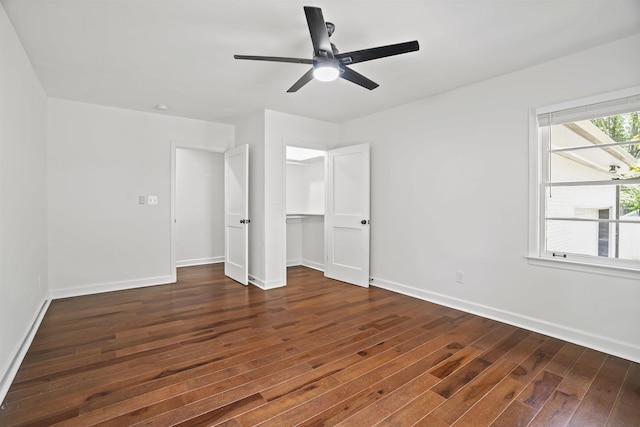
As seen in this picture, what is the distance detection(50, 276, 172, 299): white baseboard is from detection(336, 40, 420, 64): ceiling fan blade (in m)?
4.08

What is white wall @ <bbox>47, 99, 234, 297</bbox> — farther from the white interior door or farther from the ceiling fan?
the ceiling fan

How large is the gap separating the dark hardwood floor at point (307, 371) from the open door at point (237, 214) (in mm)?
1212

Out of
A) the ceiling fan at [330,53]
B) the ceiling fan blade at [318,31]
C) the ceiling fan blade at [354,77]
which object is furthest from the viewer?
the ceiling fan blade at [354,77]

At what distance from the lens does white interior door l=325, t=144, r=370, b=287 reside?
457cm

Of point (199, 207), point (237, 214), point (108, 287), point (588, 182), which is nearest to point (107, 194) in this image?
point (108, 287)

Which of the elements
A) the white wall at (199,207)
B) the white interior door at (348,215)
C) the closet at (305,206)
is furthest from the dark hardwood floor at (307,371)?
the white wall at (199,207)

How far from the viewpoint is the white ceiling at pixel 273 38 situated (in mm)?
2152

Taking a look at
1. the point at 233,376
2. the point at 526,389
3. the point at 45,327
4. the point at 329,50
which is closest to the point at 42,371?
the point at 45,327

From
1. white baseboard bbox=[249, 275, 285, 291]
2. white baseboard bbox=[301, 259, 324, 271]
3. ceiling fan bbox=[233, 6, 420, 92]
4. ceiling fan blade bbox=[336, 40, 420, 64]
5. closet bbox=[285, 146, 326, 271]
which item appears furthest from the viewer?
closet bbox=[285, 146, 326, 271]

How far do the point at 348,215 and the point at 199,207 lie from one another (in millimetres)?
3306

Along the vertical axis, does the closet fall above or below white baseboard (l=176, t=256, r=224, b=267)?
above

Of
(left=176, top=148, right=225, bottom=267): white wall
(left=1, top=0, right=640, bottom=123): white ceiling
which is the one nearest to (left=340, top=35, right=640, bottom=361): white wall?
(left=1, top=0, right=640, bottom=123): white ceiling

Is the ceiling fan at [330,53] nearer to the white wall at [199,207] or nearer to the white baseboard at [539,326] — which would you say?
the white baseboard at [539,326]

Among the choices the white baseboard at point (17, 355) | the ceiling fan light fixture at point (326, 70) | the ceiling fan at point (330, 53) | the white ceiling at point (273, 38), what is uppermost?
the white ceiling at point (273, 38)
